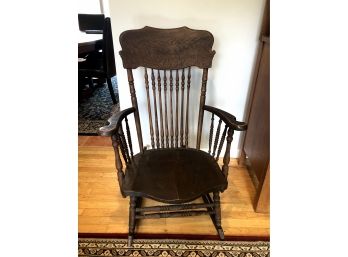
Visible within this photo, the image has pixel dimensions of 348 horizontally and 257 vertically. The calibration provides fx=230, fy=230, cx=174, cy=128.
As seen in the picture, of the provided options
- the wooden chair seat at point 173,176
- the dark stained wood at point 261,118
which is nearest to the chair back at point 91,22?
the dark stained wood at point 261,118

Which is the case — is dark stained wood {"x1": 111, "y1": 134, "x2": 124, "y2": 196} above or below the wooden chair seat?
above

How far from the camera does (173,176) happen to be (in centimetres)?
113

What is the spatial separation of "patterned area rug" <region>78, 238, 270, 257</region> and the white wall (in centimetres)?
91

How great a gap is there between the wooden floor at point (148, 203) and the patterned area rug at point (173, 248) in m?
0.06

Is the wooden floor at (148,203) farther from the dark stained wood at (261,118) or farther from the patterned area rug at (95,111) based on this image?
the patterned area rug at (95,111)

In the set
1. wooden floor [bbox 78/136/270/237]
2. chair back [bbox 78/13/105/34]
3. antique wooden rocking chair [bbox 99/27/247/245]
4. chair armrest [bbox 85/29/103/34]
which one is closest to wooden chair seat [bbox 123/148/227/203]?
antique wooden rocking chair [bbox 99/27/247/245]

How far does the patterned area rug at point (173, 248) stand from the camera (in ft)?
3.84

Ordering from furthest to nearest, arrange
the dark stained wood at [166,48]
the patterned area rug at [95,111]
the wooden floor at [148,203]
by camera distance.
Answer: the patterned area rug at [95,111] → the wooden floor at [148,203] → the dark stained wood at [166,48]

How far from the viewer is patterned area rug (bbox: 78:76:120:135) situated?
238 centimetres

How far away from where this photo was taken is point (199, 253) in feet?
3.86

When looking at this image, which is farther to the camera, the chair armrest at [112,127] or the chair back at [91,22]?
the chair back at [91,22]

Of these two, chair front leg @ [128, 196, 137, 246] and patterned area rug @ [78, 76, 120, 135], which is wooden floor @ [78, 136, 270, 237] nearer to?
chair front leg @ [128, 196, 137, 246]

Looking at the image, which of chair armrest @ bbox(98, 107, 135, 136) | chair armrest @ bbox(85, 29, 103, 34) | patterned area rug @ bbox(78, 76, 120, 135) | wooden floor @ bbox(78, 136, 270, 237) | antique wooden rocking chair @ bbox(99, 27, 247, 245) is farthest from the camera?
chair armrest @ bbox(85, 29, 103, 34)
